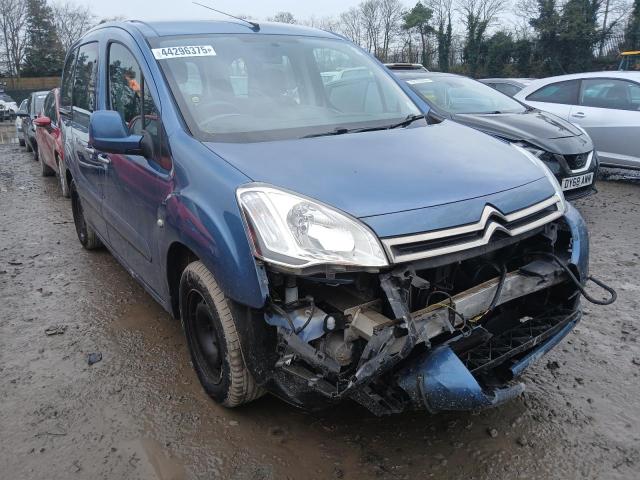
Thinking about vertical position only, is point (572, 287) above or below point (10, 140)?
above

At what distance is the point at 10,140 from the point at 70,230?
13.6m

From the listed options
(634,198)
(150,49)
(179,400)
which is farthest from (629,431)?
(634,198)

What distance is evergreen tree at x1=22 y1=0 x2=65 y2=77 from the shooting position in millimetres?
53156

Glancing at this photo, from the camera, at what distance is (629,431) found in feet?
8.62

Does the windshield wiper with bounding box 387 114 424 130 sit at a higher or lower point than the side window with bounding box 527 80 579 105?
higher

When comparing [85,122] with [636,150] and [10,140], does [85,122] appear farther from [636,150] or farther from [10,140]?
[10,140]

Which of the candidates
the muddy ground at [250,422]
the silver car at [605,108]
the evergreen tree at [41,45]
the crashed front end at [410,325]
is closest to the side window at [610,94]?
the silver car at [605,108]

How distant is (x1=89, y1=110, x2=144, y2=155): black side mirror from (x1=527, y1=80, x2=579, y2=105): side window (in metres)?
7.19

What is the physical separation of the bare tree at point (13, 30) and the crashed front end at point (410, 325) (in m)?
61.8

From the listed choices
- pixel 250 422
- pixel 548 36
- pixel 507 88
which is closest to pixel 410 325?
pixel 250 422

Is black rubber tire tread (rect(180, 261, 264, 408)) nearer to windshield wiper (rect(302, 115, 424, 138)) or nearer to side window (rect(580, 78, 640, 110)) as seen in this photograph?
windshield wiper (rect(302, 115, 424, 138))

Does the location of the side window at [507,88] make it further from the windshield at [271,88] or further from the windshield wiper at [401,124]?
the windshield wiper at [401,124]

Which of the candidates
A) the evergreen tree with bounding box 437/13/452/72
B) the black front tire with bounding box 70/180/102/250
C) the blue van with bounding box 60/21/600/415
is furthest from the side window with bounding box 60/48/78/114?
the evergreen tree with bounding box 437/13/452/72

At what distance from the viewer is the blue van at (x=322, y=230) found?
216cm
